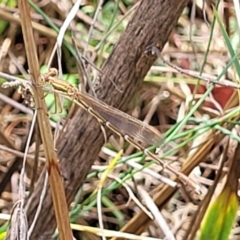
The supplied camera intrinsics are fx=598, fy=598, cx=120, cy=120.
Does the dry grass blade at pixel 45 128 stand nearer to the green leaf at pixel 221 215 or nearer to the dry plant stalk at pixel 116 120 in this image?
the dry plant stalk at pixel 116 120

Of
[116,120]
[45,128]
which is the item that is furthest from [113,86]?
[45,128]

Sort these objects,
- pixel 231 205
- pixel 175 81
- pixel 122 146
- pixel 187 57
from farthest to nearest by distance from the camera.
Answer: pixel 187 57 < pixel 175 81 < pixel 122 146 < pixel 231 205

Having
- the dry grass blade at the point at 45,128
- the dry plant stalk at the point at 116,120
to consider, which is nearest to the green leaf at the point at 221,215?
the dry plant stalk at the point at 116,120

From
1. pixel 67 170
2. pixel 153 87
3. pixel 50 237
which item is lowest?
pixel 50 237

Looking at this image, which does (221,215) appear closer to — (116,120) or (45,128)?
(116,120)

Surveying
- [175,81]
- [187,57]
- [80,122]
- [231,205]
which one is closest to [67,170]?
[80,122]

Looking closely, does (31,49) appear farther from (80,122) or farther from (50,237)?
(50,237)

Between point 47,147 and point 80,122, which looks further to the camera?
point 80,122
